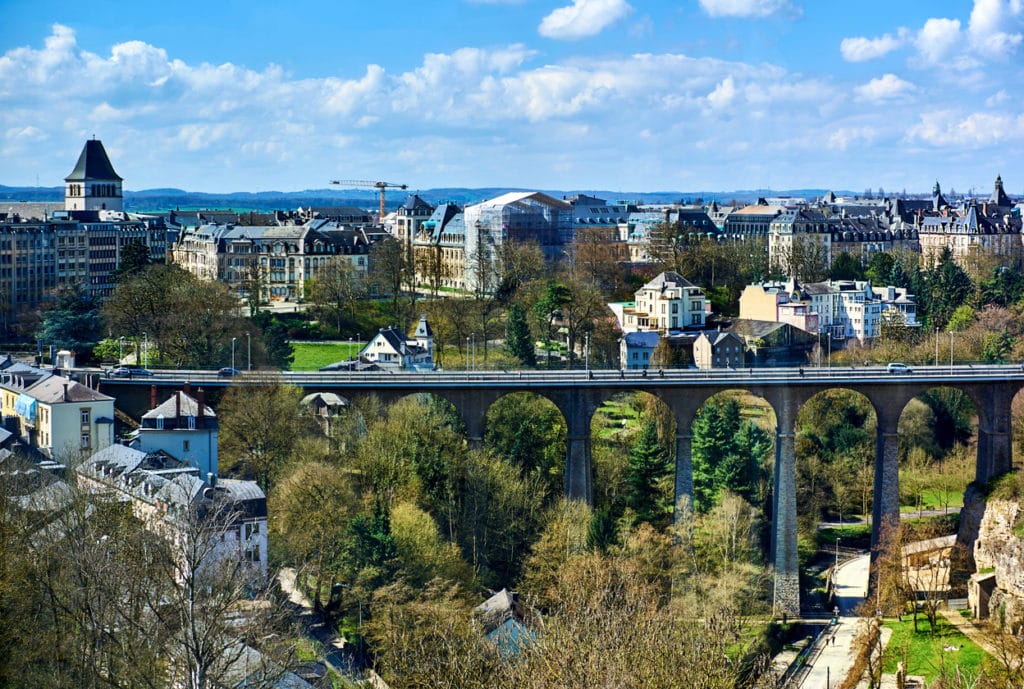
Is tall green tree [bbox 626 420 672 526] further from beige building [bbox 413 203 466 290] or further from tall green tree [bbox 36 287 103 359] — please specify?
beige building [bbox 413 203 466 290]

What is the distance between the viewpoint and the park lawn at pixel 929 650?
137ft

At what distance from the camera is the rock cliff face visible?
45.3 meters

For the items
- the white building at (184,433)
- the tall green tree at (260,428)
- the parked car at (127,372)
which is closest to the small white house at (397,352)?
the parked car at (127,372)

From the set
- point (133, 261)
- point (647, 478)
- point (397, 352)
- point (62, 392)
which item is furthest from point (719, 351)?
point (133, 261)

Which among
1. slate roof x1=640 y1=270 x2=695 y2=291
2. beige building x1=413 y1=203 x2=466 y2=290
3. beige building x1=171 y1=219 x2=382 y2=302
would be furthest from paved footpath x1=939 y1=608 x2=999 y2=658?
beige building x1=171 y1=219 x2=382 y2=302

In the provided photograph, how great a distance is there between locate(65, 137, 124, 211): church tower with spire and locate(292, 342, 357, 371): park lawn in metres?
35.7

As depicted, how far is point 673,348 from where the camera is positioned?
230 ft

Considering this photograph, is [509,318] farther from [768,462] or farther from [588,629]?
[588,629]

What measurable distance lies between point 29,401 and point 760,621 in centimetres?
2505

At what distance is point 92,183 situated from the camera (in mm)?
103188

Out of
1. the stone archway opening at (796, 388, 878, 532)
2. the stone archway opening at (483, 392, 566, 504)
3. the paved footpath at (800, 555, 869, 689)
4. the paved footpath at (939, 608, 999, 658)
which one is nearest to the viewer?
the paved footpath at (800, 555, 869, 689)

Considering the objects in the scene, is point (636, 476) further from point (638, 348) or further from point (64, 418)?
point (64, 418)

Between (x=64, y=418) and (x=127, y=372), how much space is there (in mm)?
4860

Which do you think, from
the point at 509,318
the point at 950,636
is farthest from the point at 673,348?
the point at 950,636
